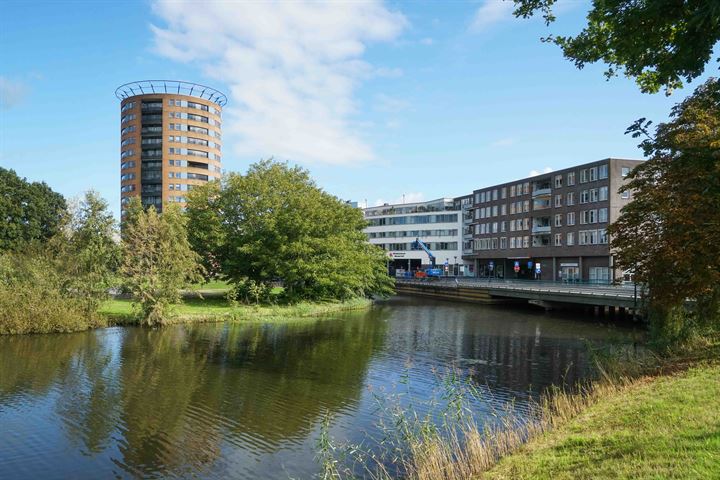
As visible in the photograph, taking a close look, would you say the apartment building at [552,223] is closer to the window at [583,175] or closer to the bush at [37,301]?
the window at [583,175]

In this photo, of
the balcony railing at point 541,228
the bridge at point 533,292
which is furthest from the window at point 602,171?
the bridge at point 533,292

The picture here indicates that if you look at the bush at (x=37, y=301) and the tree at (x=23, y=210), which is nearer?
the bush at (x=37, y=301)

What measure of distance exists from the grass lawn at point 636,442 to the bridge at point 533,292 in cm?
2445

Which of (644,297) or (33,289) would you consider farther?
(33,289)

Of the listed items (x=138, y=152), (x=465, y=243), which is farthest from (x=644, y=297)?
(x=138, y=152)

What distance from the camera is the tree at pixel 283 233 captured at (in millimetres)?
46719

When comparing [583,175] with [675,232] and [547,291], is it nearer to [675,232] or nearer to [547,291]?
[547,291]

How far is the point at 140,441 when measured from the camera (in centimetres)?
1392

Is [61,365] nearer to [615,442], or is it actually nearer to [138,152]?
[615,442]

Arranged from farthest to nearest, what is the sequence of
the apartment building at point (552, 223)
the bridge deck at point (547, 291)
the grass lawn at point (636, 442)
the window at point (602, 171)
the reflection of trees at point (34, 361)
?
the window at point (602, 171) < the apartment building at point (552, 223) < the bridge deck at point (547, 291) < the reflection of trees at point (34, 361) < the grass lawn at point (636, 442)

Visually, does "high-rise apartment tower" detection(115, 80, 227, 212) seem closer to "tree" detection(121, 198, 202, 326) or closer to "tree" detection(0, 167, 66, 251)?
"tree" detection(0, 167, 66, 251)

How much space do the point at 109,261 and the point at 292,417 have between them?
2372 centimetres

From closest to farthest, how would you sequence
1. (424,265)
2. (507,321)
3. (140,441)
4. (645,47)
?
(645,47)
(140,441)
(507,321)
(424,265)

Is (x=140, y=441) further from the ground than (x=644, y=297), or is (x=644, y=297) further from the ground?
(x=644, y=297)
